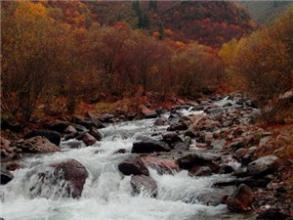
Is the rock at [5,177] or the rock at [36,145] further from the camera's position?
the rock at [36,145]

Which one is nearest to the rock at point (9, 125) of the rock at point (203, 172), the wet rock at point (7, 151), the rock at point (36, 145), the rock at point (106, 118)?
the rock at point (36, 145)

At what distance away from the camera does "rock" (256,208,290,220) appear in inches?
637

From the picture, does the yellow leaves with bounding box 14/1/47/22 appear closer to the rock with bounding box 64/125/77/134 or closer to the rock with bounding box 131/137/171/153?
the rock with bounding box 64/125/77/134

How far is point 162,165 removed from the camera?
2427cm

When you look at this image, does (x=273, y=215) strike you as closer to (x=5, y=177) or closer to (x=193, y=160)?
(x=193, y=160)

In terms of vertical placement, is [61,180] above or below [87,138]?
below

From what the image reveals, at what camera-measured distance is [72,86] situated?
42.1m

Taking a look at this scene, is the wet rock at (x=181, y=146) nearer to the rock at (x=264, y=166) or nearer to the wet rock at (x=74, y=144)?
the wet rock at (x=74, y=144)

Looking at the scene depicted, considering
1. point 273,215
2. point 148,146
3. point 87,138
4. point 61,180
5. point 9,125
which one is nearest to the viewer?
point 273,215

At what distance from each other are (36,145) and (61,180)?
29.7ft

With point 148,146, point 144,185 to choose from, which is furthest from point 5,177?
point 148,146

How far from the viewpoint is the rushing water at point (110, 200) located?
18.2 metres

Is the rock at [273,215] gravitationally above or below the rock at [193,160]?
below

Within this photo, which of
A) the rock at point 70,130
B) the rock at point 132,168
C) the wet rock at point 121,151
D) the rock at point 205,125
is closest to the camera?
the rock at point 132,168
